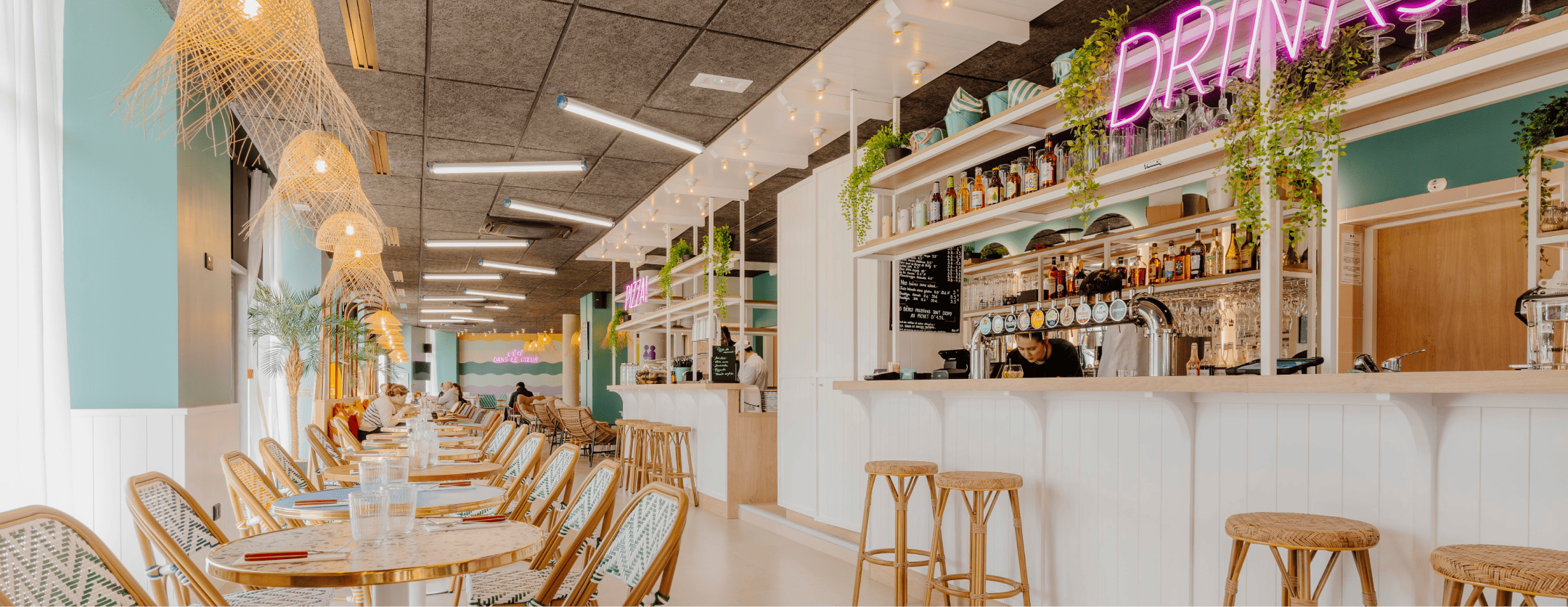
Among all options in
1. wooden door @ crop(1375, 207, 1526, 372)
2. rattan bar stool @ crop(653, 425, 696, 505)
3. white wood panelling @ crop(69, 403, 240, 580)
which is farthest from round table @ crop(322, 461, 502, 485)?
wooden door @ crop(1375, 207, 1526, 372)

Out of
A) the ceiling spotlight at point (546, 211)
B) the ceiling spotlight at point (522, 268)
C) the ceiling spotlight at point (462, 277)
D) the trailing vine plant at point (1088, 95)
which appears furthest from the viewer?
the ceiling spotlight at point (462, 277)

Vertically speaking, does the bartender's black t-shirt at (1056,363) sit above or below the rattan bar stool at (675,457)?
above

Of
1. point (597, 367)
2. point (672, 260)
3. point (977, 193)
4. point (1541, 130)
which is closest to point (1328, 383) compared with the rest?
point (977, 193)

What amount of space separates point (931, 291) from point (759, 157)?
195 cm

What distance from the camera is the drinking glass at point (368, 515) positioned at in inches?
85.0

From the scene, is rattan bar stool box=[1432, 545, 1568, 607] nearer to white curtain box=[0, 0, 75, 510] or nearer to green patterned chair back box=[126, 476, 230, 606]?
green patterned chair back box=[126, 476, 230, 606]

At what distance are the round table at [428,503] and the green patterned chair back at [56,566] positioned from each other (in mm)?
467

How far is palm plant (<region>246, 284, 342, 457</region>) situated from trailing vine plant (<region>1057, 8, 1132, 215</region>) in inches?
304

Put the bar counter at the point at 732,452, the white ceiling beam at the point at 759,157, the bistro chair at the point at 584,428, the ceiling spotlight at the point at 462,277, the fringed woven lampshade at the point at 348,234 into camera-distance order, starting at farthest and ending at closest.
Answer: the ceiling spotlight at the point at 462,277 < the bistro chair at the point at 584,428 < the bar counter at the point at 732,452 < the white ceiling beam at the point at 759,157 < the fringed woven lampshade at the point at 348,234

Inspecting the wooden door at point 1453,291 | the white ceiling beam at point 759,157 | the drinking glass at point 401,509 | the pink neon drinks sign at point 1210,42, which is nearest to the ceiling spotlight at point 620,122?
the white ceiling beam at point 759,157

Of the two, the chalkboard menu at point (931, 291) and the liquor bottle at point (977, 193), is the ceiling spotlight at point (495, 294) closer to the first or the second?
the chalkboard menu at point (931, 291)

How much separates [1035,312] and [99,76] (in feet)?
16.0

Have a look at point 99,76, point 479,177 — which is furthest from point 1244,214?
point 479,177

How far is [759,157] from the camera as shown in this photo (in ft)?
22.5
